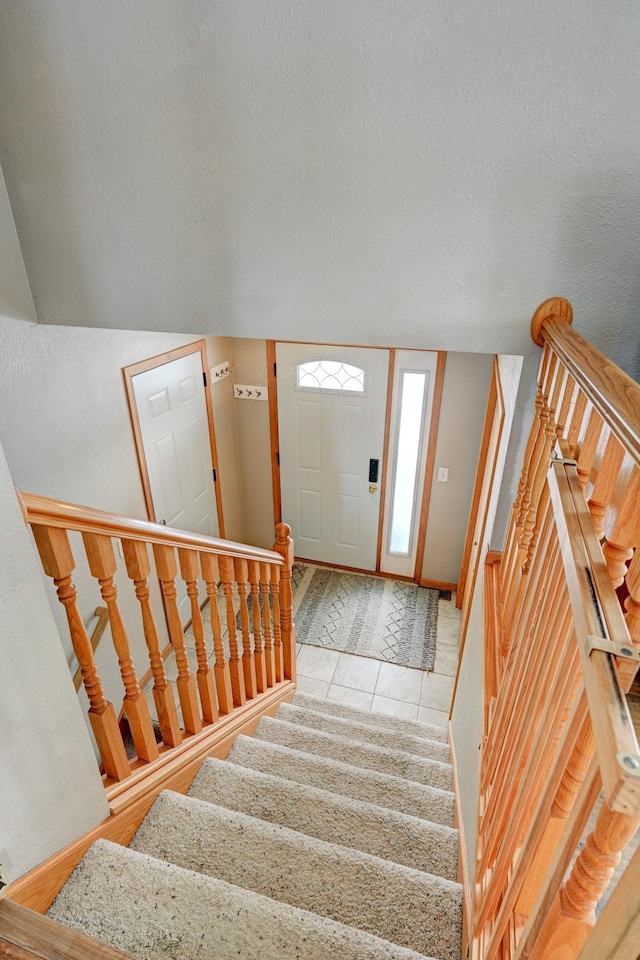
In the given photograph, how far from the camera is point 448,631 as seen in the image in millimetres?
3793

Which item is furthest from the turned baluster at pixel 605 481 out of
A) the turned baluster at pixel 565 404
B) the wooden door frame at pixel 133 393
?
the wooden door frame at pixel 133 393

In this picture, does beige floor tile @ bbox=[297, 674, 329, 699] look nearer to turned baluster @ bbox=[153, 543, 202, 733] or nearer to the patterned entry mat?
the patterned entry mat

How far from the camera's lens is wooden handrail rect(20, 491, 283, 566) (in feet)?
3.50

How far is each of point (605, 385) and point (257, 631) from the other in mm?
1854

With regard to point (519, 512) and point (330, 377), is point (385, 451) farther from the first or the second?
point (519, 512)

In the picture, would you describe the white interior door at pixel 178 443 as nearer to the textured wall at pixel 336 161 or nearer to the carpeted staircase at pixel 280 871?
the textured wall at pixel 336 161

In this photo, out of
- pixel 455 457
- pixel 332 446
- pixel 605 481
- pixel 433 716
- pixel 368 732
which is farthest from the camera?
pixel 332 446

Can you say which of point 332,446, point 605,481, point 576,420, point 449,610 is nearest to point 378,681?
point 449,610

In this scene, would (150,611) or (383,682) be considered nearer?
(150,611)

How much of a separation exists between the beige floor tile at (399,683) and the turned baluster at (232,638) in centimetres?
140

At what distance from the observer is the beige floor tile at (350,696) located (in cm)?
321

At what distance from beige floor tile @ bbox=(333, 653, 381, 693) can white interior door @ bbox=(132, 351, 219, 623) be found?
118 centimetres

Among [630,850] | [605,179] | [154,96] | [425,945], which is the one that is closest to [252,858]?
[425,945]

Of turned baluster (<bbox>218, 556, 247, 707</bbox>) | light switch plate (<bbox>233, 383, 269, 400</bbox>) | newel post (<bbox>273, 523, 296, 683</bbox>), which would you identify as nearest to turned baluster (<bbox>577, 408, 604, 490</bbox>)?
turned baluster (<bbox>218, 556, 247, 707</bbox>)
